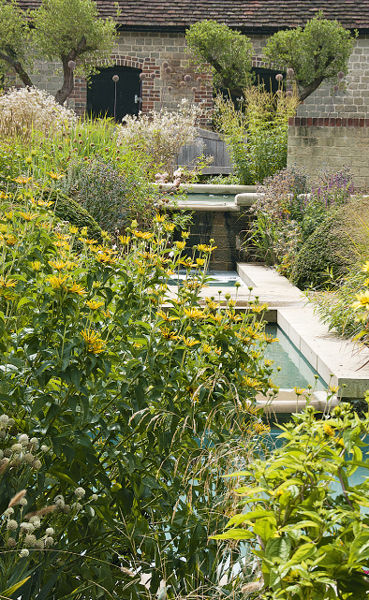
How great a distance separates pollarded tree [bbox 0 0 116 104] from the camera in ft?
60.5

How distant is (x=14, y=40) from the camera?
1914 centimetres

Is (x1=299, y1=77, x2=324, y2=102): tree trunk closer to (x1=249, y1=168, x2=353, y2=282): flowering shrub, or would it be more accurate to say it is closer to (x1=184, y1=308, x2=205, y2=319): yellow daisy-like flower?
(x1=249, y1=168, x2=353, y2=282): flowering shrub

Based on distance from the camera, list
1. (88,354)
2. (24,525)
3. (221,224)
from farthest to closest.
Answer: (221,224)
(88,354)
(24,525)

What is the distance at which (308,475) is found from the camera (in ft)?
5.71

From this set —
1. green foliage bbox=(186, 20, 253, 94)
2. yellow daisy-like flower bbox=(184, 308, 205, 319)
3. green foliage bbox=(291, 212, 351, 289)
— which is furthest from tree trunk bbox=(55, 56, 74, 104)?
yellow daisy-like flower bbox=(184, 308, 205, 319)

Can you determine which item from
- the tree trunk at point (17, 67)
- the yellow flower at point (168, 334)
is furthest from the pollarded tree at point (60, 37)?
the yellow flower at point (168, 334)

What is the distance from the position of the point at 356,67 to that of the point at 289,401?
17.5 meters

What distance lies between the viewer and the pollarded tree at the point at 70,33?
725 inches

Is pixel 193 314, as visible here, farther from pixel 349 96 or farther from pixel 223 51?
pixel 349 96

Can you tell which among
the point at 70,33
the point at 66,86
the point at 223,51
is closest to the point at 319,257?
the point at 223,51

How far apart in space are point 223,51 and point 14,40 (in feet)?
16.0

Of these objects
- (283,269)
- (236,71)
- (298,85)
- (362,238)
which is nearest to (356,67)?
(298,85)

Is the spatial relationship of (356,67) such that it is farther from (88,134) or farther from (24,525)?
(24,525)

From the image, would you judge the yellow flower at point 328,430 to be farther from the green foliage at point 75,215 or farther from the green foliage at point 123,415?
the green foliage at point 75,215
